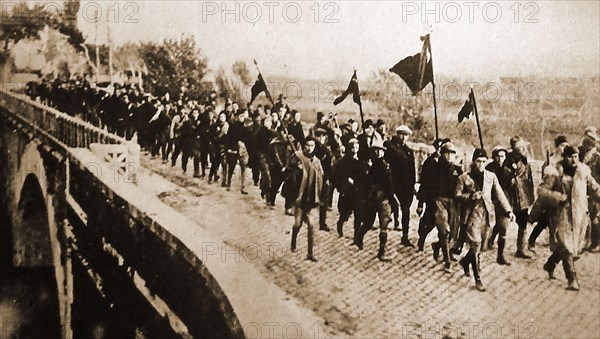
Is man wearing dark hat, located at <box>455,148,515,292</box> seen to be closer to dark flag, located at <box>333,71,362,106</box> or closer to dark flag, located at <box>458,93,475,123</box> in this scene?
dark flag, located at <box>458,93,475,123</box>

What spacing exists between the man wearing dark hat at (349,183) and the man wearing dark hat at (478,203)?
2.25ft

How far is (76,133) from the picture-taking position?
482 centimetres

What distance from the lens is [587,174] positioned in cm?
430

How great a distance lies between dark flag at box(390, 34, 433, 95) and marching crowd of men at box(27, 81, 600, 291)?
1.09ft

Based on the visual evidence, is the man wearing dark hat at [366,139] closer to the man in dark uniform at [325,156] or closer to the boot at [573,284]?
the man in dark uniform at [325,156]

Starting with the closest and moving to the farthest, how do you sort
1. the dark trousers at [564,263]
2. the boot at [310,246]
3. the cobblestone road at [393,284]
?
the cobblestone road at [393,284] < the boot at [310,246] < the dark trousers at [564,263]

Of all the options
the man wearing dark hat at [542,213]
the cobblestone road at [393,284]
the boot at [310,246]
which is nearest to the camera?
the cobblestone road at [393,284]

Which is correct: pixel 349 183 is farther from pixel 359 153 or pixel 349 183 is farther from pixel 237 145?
pixel 237 145

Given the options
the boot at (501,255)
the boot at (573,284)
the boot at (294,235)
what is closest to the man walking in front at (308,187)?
the boot at (294,235)

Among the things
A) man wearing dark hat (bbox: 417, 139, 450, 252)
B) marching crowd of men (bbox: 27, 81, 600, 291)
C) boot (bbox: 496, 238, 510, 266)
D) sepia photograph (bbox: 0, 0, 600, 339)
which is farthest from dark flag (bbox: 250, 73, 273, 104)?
boot (bbox: 496, 238, 510, 266)

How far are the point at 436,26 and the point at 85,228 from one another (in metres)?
3.16

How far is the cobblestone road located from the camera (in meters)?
3.99

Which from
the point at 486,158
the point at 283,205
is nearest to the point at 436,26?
the point at 486,158

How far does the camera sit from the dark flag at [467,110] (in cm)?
429
